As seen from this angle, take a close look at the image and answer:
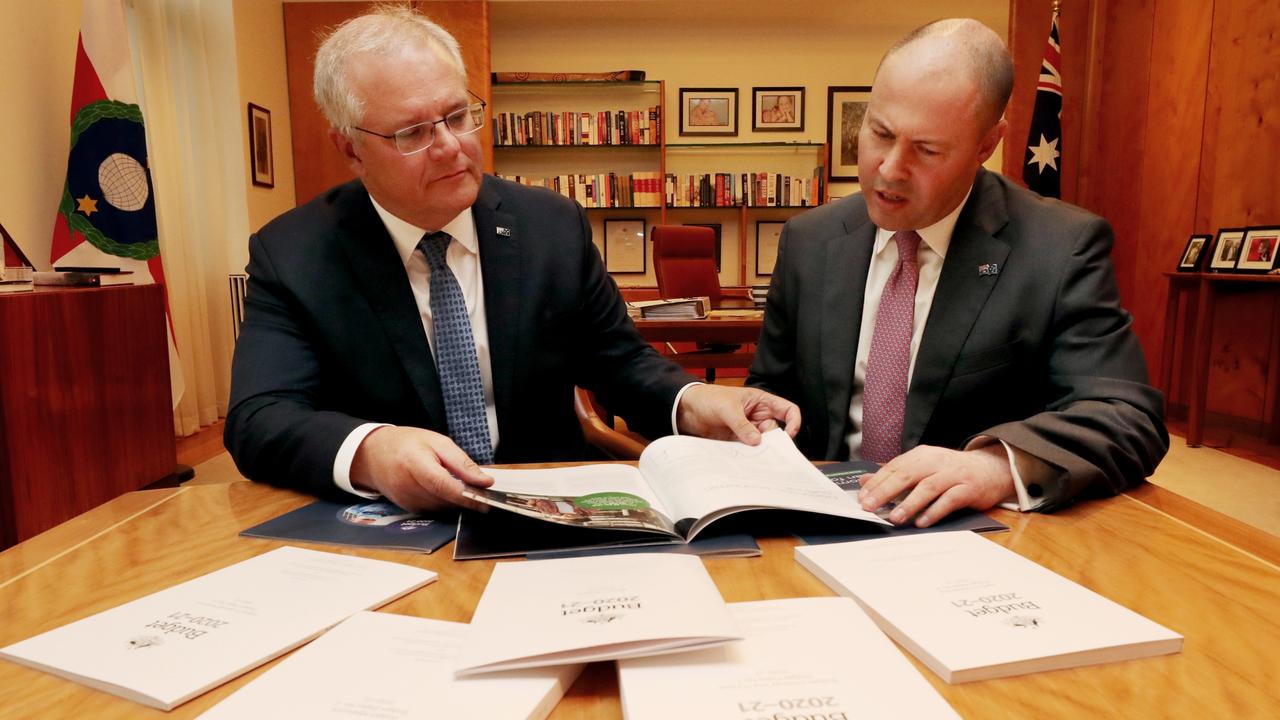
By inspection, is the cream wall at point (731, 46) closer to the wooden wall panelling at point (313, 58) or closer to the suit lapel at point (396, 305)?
the wooden wall panelling at point (313, 58)

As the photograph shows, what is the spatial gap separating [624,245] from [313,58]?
2642 mm

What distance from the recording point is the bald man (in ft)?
3.71

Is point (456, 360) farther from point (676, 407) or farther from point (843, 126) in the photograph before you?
point (843, 126)

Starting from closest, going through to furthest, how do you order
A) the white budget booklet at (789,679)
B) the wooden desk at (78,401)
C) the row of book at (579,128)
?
the white budget booklet at (789,679)
the wooden desk at (78,401)
the row of book at (579,128)

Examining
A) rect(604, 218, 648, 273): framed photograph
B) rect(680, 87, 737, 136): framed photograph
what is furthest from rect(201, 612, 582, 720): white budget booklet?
rect(680, 87, 737, 136): framed photograph

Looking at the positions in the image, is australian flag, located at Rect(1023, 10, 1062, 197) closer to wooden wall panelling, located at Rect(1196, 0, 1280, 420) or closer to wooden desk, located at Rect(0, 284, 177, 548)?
wooden wall panelling, located at Rect(1196, 0, 1280, 420)

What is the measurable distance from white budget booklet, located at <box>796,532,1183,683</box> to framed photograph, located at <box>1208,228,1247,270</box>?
396 cm

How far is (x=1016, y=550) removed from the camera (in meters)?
0.76

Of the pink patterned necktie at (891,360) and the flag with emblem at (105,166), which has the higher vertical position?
the flag with emblem at (105,166)

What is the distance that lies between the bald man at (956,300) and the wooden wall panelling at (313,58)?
4519 millimetres

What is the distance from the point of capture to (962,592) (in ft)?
2.05

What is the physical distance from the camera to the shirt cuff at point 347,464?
94 cm

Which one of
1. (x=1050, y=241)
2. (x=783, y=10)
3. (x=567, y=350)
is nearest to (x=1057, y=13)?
(x=783, y=10)

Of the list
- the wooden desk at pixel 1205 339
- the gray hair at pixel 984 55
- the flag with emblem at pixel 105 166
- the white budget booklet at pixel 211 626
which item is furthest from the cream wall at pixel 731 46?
the white budget booklet at pixel 211 626
